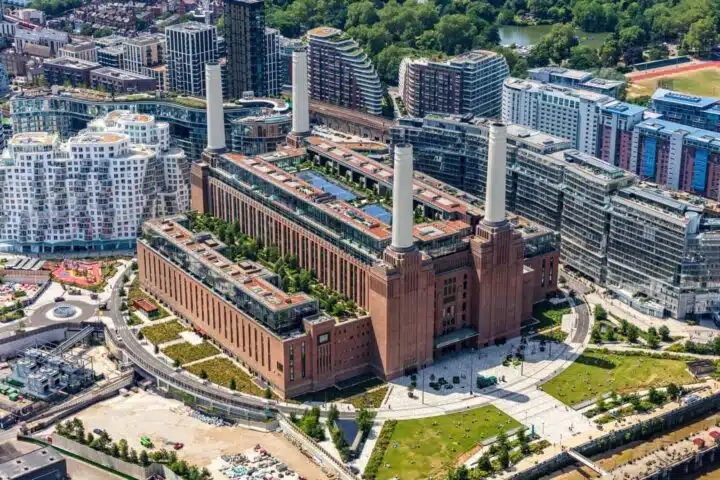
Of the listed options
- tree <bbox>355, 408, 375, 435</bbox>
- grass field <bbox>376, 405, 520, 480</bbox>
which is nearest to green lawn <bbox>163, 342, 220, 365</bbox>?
tree <bbox>355, 408, 375, 435</bbox>

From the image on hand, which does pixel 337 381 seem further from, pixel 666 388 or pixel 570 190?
pixel 570 190

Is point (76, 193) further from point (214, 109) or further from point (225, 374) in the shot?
point (225, 374)

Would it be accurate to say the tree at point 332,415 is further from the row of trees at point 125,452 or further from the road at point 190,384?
the row of trees at point 125,452

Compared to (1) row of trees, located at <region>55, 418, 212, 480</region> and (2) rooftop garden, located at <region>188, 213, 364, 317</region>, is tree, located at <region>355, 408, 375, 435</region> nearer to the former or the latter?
(2) rooftop garden, located at <region>188, 213, 364, 317</region>

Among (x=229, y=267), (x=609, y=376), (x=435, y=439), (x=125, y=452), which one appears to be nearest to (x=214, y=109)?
(x=229, y=267)

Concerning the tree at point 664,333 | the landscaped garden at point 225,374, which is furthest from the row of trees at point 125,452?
the tree at point 664,333

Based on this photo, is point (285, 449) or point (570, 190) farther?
point (570, 190)

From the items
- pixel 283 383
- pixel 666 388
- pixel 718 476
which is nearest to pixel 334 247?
pixel 283 383
